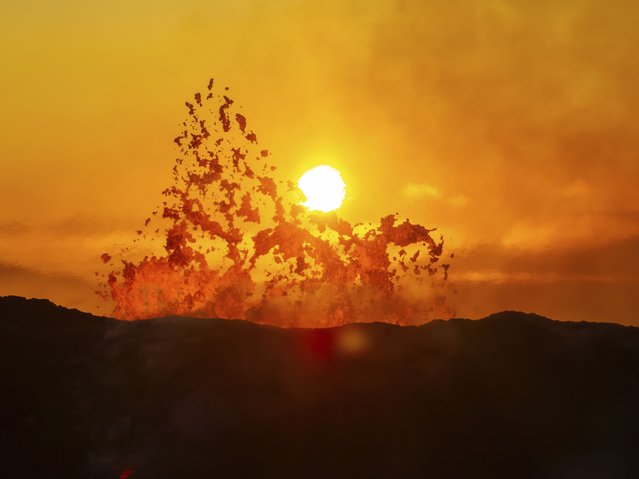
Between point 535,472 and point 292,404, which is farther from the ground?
point 292,404

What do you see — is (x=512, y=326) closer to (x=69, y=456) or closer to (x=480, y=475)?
(x=480, y=475)

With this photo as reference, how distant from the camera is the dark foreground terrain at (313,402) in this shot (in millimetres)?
11898

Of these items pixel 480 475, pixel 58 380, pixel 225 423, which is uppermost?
pixel 58 380

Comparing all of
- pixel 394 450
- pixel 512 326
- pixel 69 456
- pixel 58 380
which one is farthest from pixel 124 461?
pixel 512 326

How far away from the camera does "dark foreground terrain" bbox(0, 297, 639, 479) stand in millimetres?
11898

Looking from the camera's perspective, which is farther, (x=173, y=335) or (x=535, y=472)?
(x=173, y=335)

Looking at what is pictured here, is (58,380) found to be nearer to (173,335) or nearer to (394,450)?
(173,335)

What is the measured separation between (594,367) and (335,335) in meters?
4.46

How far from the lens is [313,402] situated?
12.5 metres

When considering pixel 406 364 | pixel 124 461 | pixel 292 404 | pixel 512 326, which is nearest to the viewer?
pixel 124 461

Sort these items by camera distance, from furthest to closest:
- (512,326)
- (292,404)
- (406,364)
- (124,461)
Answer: (512,326), (406,364), (292,404), (124,461)

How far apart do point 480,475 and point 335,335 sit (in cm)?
339

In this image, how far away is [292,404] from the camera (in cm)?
1250

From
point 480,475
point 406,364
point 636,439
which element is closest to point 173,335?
point 406,364
